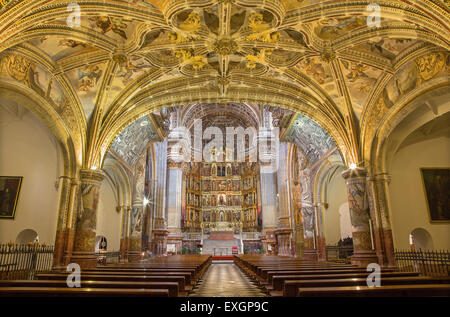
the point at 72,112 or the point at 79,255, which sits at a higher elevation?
the point at 72,112

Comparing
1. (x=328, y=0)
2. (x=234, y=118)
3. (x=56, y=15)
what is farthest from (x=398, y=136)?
(x=234, y=118)

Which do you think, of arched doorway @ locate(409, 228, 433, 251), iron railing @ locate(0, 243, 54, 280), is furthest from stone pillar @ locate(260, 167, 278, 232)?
iron railing @ locate(0, 243, 54, 280)

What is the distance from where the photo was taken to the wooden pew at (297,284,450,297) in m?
3.33

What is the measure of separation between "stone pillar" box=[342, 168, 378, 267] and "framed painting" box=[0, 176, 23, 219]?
12818mm

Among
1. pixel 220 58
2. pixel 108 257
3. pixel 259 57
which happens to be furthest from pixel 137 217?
pixel 259 57

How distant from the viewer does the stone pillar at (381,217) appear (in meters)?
11.0

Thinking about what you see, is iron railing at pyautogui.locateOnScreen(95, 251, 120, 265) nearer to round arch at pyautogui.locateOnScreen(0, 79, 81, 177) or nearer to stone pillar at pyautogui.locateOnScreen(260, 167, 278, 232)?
round arch at pyautogui.locateOnScreen(0, 79, 81, 177)

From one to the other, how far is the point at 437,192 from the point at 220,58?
1040 cm

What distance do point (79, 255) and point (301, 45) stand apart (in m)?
10.7

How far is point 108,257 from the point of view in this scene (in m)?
15.9

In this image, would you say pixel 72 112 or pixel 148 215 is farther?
pixel 148 215

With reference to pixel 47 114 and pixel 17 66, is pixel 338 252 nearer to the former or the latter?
pixel 47 114

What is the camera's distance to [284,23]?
916 centimetres
